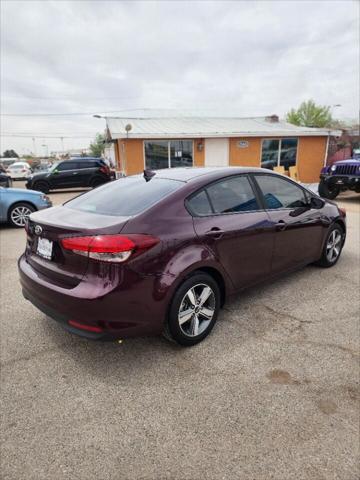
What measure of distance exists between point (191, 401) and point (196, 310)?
0.78 metres

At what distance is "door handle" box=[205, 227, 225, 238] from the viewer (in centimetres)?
293

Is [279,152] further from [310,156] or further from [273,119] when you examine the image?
[273,119]

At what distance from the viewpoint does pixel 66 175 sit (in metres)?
16.3

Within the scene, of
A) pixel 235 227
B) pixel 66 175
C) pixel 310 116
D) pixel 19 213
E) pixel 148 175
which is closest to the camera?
pixel 235 227

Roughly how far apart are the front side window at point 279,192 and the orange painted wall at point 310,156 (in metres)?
14.2

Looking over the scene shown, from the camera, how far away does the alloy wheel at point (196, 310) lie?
111 inches

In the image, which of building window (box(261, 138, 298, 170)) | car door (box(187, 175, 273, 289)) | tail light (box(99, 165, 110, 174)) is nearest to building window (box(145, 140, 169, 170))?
tail light (box(99, 165, 110, 174))

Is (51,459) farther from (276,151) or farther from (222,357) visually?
(276,151)

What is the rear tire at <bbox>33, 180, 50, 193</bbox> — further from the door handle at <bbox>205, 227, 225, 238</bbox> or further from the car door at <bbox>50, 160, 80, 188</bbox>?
the door handle at <bbox>205, 227, 225, 238</bbox>

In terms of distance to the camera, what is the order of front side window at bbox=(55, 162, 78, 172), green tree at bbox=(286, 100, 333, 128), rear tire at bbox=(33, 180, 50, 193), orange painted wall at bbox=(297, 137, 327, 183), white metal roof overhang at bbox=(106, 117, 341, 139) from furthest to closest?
green tree at bbox=(286, 100, 333, 128)
orange painted wall at bbox=(297, 137, 327, 183)
front side window at bbox=(55, 162, 78, 172)
rear tire at bbox=(33, 180, 50, 193)
white metal roof overhang at bbox=(106, 117, 341, 139)

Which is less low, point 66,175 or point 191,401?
point 66,175

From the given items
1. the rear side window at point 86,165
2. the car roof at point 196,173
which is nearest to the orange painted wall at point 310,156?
the rear side window at point 86,165

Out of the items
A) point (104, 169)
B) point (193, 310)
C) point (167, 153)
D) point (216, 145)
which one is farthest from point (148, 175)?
point (104, 169)

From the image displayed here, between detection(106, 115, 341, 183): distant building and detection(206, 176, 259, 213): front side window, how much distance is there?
1190 cm
